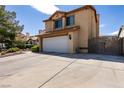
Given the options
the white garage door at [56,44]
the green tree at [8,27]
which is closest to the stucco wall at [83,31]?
the white garage door at [56,44]

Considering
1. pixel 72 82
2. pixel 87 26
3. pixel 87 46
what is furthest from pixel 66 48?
pixel 72 82

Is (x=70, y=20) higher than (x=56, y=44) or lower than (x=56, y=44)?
higher

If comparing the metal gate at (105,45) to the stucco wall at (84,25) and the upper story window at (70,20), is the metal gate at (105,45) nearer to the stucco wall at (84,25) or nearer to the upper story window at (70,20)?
the stucco wall at (84,25)

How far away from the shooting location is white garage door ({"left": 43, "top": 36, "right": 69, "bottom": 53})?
17578 millimetres

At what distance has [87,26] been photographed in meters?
16.9

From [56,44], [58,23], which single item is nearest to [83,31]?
[56,44]

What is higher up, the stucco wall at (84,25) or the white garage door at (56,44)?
the stucco wall at (84,25)

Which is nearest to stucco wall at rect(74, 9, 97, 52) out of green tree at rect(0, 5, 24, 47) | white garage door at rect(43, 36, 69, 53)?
white garage door at rect(43, 36, 69, 53)

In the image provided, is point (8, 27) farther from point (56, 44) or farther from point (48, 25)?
point (56, 44)

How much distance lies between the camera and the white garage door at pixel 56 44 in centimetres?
1758

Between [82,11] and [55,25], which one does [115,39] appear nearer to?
[82,11]

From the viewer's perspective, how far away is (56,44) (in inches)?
742

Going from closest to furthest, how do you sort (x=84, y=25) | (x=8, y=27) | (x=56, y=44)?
(x=84, y=25) < (x=56, y=44) < (x=8, y=27)

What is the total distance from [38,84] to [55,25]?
1692 cm
